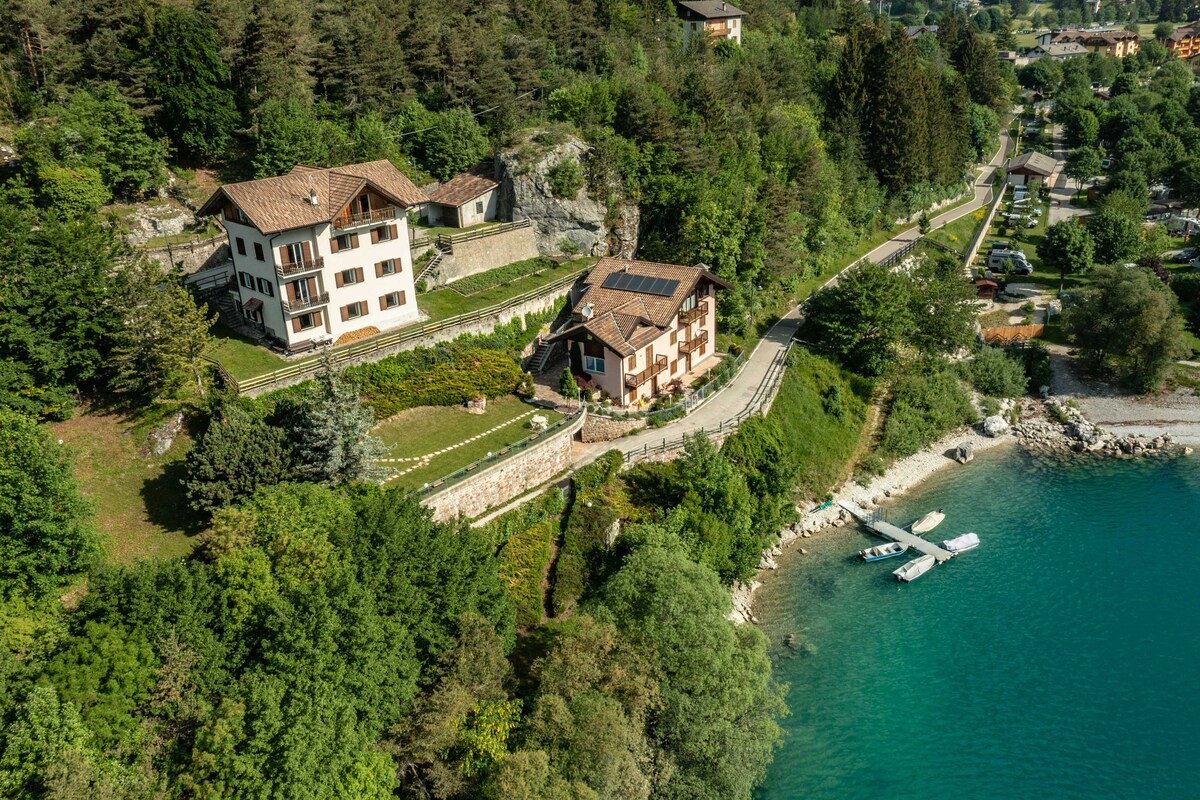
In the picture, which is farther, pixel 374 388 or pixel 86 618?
pixel 374 388

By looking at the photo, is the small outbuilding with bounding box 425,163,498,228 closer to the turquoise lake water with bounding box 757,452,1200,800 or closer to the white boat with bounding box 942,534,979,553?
the turquoise lake water with bounding box 757,452,1200,800

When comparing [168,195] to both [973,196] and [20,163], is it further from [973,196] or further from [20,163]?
[973,196]

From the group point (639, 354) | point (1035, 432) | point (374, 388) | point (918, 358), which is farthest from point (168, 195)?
point (1035, 432)

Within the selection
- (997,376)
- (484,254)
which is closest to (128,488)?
(484,254)

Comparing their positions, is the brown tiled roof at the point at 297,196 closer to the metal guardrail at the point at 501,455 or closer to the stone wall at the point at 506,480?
the metal guardrail at the point at 501,455

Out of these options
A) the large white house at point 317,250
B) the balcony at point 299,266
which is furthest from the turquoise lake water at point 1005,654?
the balcony at point 299,266

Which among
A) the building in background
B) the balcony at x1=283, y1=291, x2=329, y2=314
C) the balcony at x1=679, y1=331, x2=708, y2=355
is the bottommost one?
the balcony at x1=679, y1=331, x2=708, y2=355

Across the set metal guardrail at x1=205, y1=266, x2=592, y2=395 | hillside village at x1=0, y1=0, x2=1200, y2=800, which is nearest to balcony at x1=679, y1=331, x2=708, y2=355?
hillside village at x1=0, y1=0, x2=1200, y2=800
